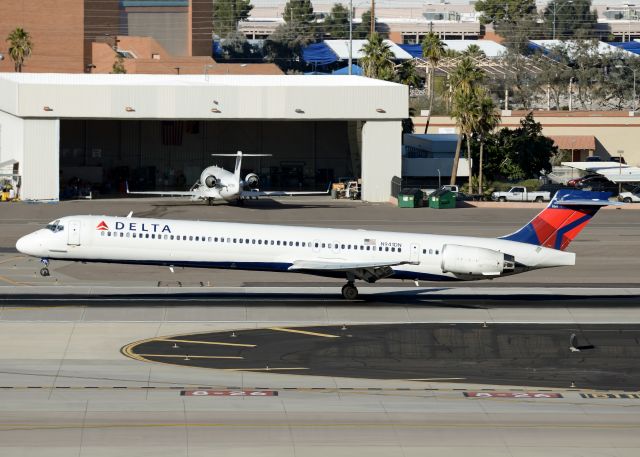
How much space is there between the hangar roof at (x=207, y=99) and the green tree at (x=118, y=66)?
45119 mm

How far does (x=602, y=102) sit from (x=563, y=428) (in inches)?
6276

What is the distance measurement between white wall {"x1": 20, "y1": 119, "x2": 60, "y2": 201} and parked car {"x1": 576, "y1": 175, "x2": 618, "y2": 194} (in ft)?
160

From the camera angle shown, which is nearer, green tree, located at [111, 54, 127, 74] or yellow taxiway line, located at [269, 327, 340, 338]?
yellow taxiway line, located at [269, 327, 340, 338]

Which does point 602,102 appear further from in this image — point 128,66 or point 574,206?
point 574,206

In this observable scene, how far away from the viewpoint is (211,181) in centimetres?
9094

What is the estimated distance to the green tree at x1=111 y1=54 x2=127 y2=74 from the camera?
474 ft

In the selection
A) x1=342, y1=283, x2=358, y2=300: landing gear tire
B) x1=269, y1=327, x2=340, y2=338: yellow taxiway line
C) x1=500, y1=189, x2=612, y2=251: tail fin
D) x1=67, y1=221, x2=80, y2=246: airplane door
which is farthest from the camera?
x1=342, y1=283, x2=358, y2=300: landing gear tire

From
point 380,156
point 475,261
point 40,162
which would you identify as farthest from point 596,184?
point 475,261

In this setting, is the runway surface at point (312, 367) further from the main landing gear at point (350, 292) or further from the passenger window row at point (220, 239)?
the passenger window row at point (220, 239)

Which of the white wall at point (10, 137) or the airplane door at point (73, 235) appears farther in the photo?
the white wall at point (10, 137)

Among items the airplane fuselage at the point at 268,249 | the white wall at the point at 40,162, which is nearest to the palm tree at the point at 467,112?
the white wall at the point at 40,162

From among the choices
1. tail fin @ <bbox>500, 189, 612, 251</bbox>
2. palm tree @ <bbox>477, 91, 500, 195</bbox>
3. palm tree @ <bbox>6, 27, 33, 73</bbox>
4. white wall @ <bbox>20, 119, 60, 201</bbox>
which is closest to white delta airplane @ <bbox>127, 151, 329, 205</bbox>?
white wall @ <bbox>20, 119, 60, 201</bbox>

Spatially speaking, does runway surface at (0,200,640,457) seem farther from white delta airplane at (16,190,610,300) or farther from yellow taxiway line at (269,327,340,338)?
white delta airplane at (16,190,610,300)

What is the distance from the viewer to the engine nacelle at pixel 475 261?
4766cm
